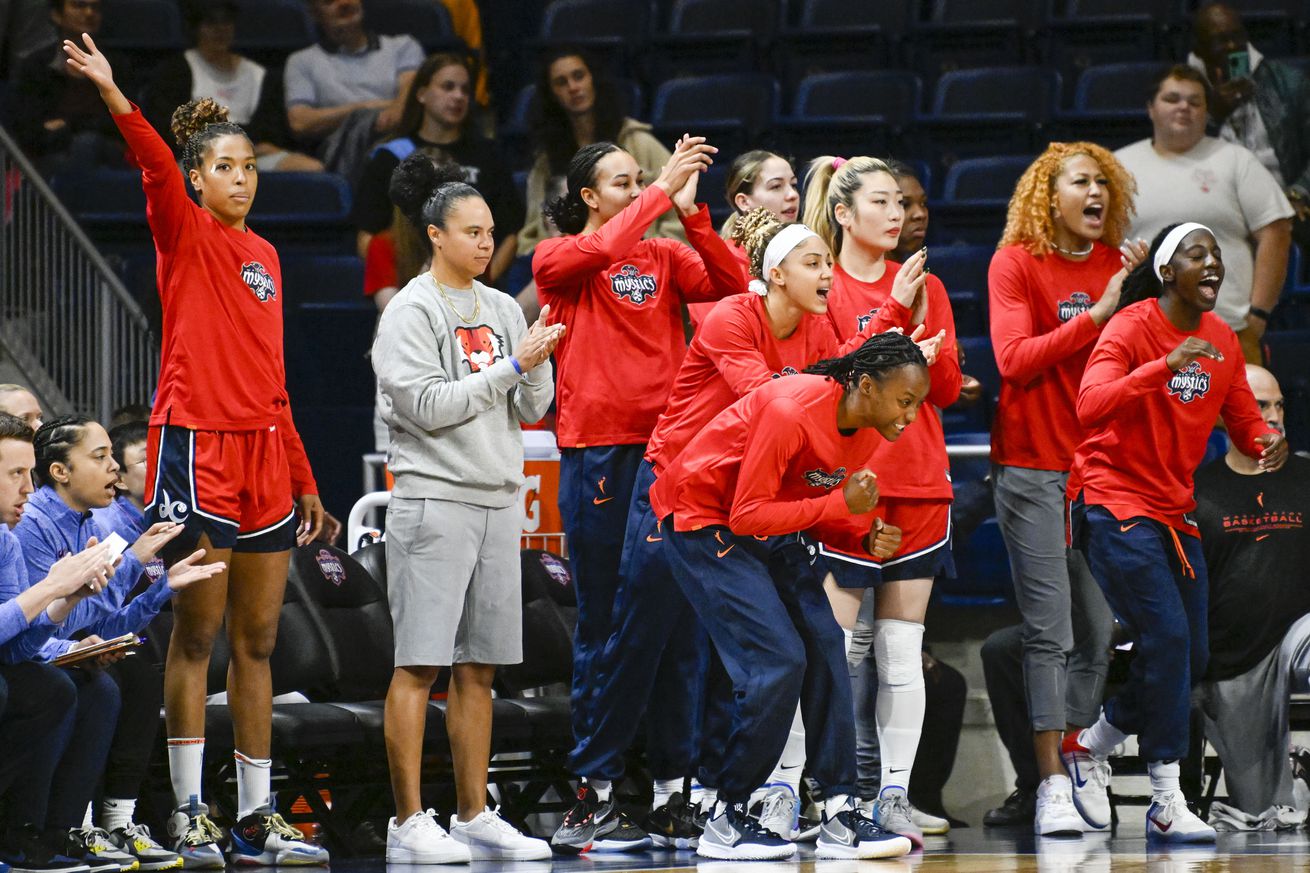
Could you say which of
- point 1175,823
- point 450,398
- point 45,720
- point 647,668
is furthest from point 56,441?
point 1175,823

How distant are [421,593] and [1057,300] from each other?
7.06ft

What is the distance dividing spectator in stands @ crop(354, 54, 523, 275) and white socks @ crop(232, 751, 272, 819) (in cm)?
342

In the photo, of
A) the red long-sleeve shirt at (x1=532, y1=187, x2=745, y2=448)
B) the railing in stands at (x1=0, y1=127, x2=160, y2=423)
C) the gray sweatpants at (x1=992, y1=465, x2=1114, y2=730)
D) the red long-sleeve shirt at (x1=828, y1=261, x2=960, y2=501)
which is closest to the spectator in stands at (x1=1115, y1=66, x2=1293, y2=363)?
the gray sweatpants at (x1=992, y1=465, x2=1114, y2=730)

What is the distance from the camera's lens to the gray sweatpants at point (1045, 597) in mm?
5414

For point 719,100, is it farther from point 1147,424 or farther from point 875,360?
point 875,360

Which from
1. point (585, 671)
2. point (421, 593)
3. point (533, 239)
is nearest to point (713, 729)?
point (585, 671)

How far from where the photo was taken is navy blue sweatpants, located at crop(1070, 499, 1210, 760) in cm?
515

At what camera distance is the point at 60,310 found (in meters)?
7.32

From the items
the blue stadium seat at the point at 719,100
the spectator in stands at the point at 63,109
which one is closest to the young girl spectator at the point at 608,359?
the blue stadium seat at the point at 719,100

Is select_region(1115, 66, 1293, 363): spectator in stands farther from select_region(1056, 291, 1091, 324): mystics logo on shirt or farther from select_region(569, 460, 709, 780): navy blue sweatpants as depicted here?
select_region(569, 460, 709, 780): navy blue sweatpants

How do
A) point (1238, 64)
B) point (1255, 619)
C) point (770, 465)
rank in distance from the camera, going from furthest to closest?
point (1238, 64) < point (1255, 619) < point (770, 465)

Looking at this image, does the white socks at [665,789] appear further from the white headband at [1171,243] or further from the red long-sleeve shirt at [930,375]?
the white headband at [1171,243]

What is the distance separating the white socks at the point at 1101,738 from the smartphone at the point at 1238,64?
3.80 meters

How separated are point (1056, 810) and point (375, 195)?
3.98 metres
